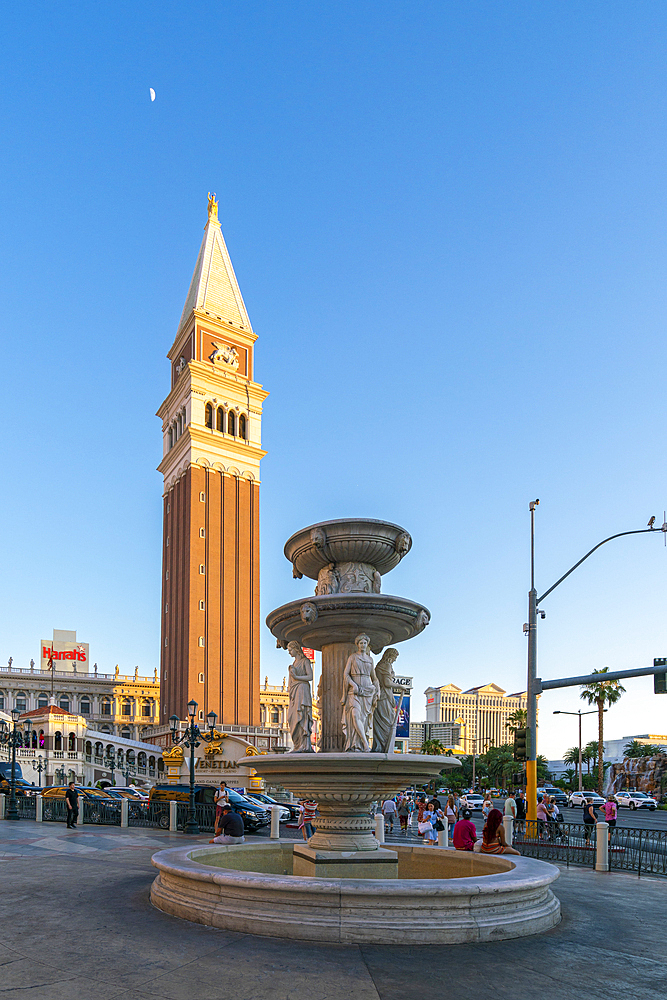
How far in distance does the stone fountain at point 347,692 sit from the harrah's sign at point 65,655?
97.5 metres

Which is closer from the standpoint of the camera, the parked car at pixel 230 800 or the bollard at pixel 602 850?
the bollard at pixel 602 850

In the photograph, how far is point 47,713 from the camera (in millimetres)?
69750

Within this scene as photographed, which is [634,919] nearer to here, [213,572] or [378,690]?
[378,690]

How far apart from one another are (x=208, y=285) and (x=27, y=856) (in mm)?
76278

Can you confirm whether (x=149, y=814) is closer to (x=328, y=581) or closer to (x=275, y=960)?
(x=328, y=581)

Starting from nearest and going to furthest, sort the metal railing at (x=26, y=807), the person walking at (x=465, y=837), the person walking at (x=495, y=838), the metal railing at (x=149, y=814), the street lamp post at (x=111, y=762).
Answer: the person walking at (x=495, y=838)
the person walking at (x=465, y=837)
the metal railing at (x=149, y=814)
the metal railing at (x=26, y=807)
the street lamp post at (x=111, y=762)

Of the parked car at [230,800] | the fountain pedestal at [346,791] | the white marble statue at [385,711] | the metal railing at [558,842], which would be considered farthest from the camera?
the parked car at [230,800]

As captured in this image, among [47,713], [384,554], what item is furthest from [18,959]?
[47,713]

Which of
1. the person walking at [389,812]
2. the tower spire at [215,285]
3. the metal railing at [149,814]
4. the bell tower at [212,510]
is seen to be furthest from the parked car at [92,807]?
the tower spire at [215,285]

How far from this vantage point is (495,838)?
13.6 m

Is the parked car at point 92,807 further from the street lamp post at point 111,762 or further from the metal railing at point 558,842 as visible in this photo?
the street lamp post at point 111,762

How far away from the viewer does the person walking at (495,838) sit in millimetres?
13414

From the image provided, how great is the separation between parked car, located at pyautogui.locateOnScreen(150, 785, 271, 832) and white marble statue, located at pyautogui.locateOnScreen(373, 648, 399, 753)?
14496 mm

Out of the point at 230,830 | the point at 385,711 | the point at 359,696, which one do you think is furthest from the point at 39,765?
the point at 359,696
